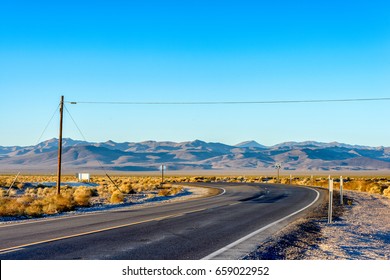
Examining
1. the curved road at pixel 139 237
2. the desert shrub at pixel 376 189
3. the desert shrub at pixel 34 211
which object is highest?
the curved road at pixel 139 237

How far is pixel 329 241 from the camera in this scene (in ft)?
41.8

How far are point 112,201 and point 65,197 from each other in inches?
170

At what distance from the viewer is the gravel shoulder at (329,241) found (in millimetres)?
10582

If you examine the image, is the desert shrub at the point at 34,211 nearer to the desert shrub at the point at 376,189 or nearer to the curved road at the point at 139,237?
the curved road at the point at 139,237

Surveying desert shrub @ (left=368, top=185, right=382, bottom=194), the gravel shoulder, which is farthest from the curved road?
desert shrub @ (left=368, top=185, right=382, bottom=194)

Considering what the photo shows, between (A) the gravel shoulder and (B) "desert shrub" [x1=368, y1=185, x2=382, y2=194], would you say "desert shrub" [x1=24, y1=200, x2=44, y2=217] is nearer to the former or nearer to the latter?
(A) the gravel shoulder

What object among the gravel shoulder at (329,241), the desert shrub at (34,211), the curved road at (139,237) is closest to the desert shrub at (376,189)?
the gravel shoulder at (329,241)

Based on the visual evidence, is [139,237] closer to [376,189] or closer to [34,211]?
[34,211]

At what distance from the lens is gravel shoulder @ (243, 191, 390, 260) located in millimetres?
10582

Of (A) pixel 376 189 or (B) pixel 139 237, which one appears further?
(A) pixel 376 189

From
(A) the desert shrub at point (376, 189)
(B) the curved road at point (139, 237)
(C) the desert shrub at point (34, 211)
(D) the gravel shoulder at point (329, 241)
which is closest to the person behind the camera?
(B) the curved road at point (139, 237)

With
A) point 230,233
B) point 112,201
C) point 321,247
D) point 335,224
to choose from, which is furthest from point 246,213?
point 112,201

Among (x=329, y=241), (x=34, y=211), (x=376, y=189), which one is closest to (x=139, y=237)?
(x=329, y=241)

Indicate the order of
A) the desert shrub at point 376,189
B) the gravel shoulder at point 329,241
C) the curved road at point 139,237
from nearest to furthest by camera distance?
the curved road at point 139,237, the gravel shoulder at point 329,241, the desert shrub at point 376,189
